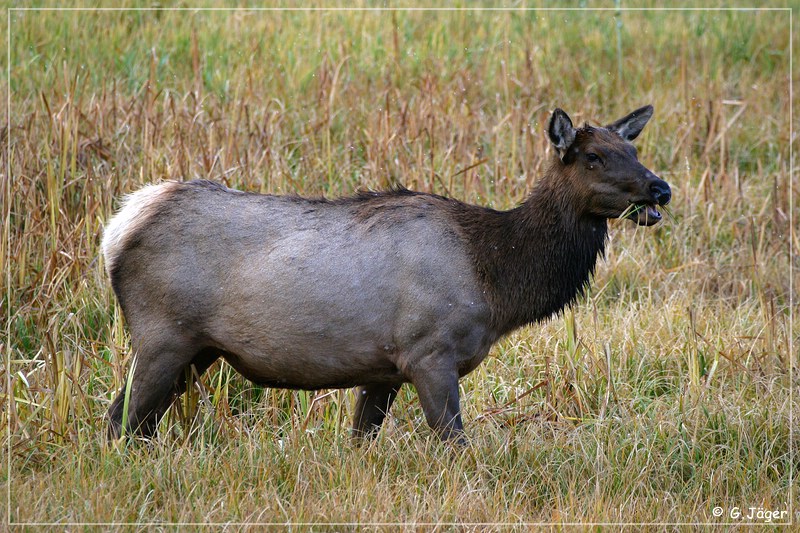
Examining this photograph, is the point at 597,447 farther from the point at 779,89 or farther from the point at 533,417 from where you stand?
the point at 779,89

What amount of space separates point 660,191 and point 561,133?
0.60 metres

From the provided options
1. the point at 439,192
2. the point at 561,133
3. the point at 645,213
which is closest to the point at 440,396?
the point at 645,213

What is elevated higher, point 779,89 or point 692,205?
point 779,89

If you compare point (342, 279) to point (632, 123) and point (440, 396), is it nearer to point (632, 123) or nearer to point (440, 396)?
point (440, 396)

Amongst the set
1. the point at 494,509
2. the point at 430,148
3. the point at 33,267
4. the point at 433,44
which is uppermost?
the point at 433,44

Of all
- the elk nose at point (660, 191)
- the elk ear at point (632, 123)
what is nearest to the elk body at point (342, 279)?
the elk nose at point (660, 191)

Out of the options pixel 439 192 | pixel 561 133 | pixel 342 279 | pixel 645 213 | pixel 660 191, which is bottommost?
pixel 439 192

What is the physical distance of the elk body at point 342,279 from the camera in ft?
16.3

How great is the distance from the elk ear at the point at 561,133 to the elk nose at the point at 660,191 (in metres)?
0.50

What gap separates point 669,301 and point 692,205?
153cm

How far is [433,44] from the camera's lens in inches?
404

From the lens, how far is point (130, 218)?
5.16 meters

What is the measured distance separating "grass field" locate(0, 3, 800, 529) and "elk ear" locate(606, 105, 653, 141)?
3.82 feet

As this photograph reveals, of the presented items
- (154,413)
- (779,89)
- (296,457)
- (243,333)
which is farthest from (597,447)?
(779,89)
